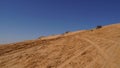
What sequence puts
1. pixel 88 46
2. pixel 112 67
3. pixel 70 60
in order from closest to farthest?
pixel 112 67 < pixel 70 60 < pixel 88 46

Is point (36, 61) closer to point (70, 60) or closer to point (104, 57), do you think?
point (70, 60)

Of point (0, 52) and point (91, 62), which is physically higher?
point (0, 52)

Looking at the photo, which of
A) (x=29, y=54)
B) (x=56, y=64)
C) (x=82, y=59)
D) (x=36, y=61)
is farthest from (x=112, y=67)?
(x=29, y=54)

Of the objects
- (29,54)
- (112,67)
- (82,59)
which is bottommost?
(112,67)

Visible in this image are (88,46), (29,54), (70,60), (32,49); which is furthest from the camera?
(88,46)

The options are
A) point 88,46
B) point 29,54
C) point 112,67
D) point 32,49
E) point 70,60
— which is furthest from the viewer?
point 88,46

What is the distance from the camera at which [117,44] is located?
794 inches

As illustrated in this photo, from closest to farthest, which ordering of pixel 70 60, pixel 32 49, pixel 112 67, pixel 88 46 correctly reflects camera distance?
pixel 112 67
pixel 70 60
pixel 32 49
pixel 88 46

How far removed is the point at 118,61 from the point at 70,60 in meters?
3.57

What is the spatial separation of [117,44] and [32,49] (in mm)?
8817

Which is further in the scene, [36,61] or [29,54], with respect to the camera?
[29,54]

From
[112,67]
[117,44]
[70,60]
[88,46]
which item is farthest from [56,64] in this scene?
[117,44]

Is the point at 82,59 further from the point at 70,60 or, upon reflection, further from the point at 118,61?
the point at 118,61

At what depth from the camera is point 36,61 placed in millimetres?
13914
